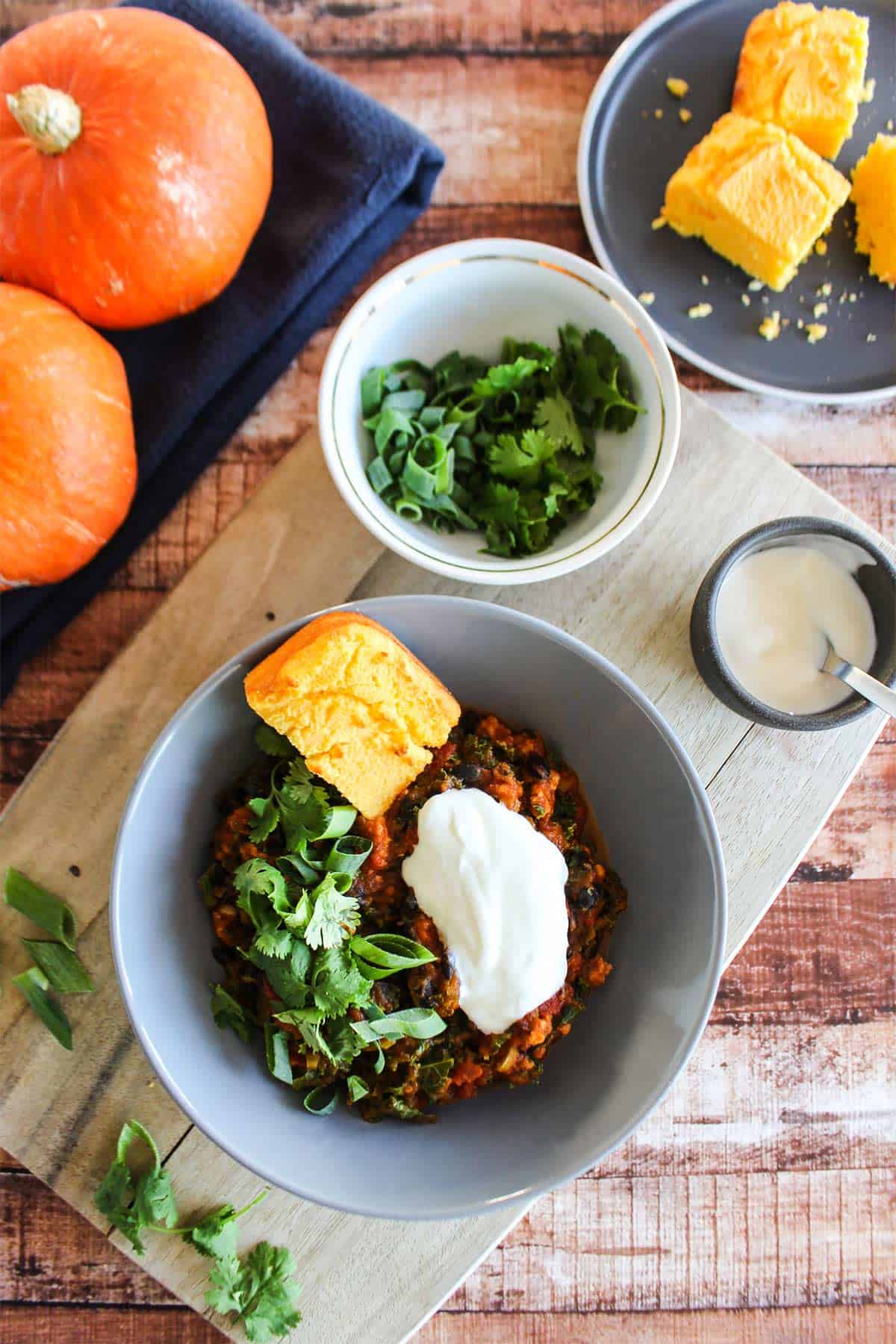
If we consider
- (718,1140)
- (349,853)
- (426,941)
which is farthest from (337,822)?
(718,1140)

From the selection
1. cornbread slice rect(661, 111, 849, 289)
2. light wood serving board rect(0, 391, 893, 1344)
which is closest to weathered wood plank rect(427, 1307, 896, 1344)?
light wood serving board rect(0, 391, 893, 1344)

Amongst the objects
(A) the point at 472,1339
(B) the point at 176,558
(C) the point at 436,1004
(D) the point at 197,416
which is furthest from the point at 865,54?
(A) the point at 472,1339

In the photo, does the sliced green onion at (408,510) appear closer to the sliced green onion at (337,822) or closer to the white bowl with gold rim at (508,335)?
the white bowl with gold rim at (508,335)

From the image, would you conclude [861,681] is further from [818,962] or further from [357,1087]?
[357,1087]

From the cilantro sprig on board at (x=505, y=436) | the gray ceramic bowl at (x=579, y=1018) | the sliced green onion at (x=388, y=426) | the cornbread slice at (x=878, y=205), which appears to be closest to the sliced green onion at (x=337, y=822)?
the gray ceramic bowl at (x=579, y=1018)

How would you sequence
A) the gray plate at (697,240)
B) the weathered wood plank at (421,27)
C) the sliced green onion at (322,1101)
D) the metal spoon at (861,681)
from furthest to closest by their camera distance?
the weathered wood plank at (421,27), the gray plate at (697,240), the metal spoon at (861,681), the sliced green onion at (322,1101)

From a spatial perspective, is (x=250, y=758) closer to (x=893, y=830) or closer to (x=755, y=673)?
(x=755, y=673)
